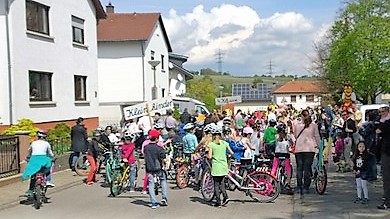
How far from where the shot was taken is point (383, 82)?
4641 centimetres

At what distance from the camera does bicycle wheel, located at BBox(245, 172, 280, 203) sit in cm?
1235

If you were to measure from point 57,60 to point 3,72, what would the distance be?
14.8 feet

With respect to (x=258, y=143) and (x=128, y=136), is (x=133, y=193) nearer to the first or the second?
(x=128, y=136)

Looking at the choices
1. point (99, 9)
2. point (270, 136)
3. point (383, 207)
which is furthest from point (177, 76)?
point (383, 207)

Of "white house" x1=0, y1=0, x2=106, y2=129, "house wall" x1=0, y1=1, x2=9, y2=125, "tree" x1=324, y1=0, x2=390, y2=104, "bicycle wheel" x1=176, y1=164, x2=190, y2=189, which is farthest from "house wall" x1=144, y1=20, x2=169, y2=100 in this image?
"bicycle wheel" x1=176, y1=164, x2=190, y2=189

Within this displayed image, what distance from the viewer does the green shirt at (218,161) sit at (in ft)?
38.3

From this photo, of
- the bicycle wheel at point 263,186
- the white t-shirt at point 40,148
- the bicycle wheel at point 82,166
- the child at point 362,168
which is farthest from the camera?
the bicycle wheel at point 82,166

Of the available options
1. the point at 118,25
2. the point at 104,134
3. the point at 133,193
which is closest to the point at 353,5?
the point at 118,25

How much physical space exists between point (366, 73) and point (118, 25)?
19.7 metres

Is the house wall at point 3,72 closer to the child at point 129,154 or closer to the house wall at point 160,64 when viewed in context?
the child at point 129,154

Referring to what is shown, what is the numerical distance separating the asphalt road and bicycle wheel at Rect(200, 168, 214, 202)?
0.21 meters

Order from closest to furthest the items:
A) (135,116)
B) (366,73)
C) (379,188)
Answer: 1. (379,188)
2. (135,116)
3. (366,73)

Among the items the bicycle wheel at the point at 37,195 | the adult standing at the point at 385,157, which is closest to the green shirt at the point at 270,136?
the adult standing at the point at 385,157

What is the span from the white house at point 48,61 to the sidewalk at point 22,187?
543 centimetres
